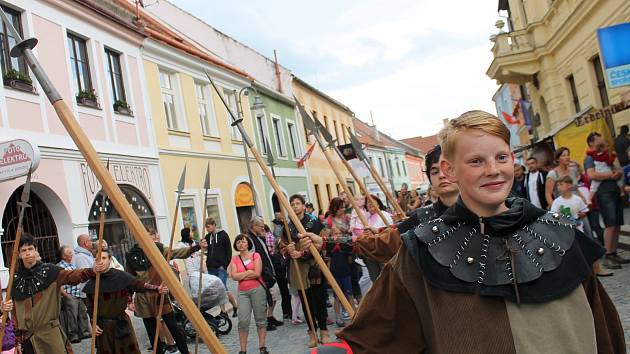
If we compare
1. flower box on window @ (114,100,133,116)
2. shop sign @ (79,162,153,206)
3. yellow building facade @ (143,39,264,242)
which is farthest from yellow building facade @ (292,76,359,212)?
shop sign @ (79,162,153,206)

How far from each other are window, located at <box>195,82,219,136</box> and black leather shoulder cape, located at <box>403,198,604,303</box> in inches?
670

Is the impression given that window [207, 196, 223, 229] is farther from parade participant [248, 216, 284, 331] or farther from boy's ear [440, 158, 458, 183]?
boy's ear [440, 158, 458, 183]

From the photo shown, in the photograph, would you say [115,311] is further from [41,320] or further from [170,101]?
[170,101]

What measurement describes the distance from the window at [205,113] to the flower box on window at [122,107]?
4.14m

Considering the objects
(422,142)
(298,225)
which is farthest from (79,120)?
(422,142)

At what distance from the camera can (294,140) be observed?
27.1m

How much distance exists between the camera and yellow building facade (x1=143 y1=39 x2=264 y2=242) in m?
15.8

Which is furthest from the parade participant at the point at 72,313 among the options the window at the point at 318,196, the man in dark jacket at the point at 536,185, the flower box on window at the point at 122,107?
the window at the point at 318,196

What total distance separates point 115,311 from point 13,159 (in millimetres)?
4351

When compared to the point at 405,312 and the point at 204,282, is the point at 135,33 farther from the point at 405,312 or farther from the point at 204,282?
the point at 405,312

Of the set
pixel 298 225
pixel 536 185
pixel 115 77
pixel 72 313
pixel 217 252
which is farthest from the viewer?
pixel 115 77

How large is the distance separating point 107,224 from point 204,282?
4.87 meters

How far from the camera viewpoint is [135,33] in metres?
15.2

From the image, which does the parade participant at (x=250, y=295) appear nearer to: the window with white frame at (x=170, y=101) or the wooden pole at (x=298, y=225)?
the wooden pole at (x=298, y=225)
